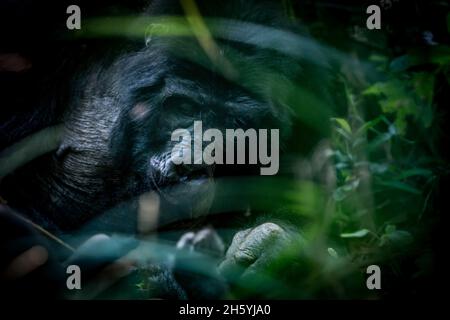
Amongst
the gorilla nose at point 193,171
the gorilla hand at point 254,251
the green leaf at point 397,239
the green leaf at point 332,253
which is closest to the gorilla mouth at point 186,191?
the gorilla nose at point 193,171

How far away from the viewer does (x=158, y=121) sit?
1.16 m

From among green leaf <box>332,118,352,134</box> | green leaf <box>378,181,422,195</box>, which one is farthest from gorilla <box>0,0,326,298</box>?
green leaf <box>378,181,422,195</box>

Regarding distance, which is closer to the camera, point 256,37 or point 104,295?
point 104,295

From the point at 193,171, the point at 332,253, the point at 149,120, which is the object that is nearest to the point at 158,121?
the point at 149,120

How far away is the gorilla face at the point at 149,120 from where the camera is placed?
114 centimetres

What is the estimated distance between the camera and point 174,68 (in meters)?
1.19

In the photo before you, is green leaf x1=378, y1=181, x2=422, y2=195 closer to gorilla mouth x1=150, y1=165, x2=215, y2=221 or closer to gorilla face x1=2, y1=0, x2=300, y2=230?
gorilla face x1=2, y1=0, x2=300, y2=230

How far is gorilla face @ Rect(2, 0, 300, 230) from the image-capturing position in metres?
1.14

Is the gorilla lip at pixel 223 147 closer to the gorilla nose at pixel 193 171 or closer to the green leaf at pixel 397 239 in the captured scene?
the gorilla nose at pixel 193 171

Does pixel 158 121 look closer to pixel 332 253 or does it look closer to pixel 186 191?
pixel 186 191

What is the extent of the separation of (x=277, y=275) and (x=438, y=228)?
491 mm

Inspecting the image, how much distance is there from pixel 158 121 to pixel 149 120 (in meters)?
0.03

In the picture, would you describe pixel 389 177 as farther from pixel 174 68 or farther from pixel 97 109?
pixel 97 109
